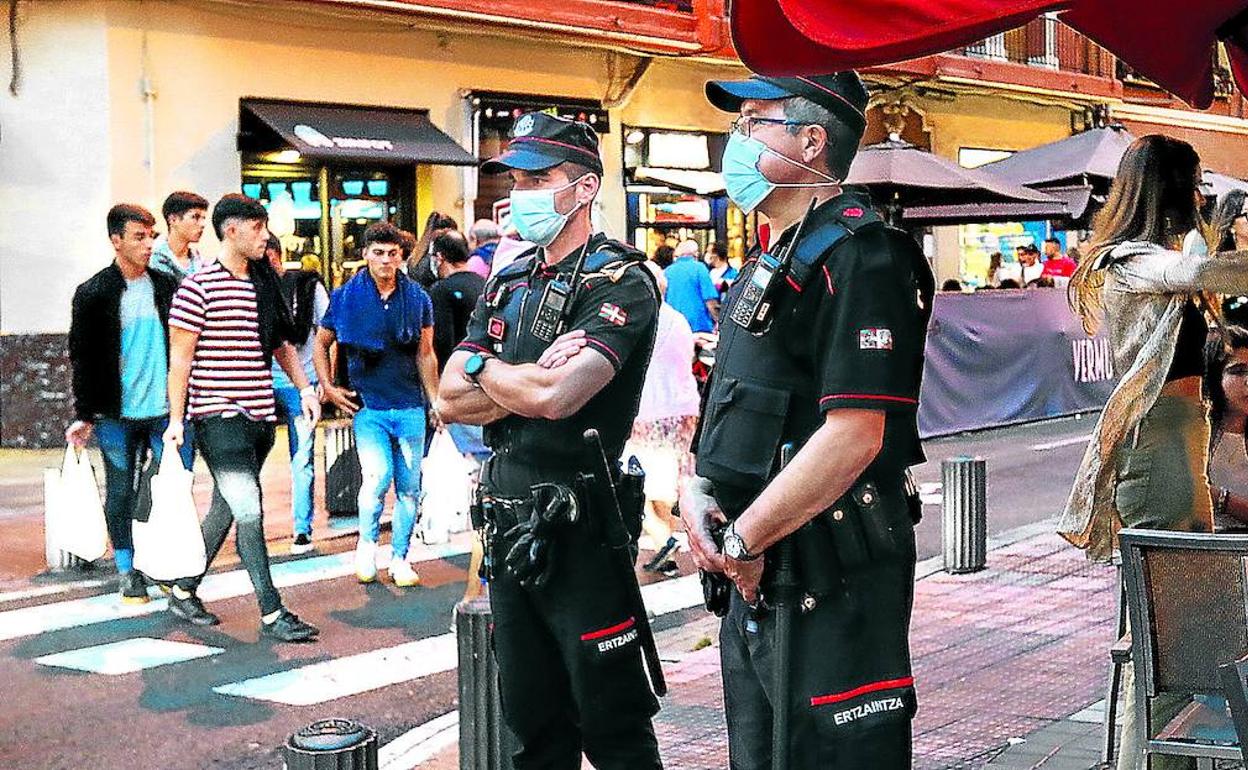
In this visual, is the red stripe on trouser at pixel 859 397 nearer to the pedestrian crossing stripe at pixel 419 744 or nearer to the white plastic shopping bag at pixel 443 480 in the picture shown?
the pedestrian crossing stripe at pixel 419 744

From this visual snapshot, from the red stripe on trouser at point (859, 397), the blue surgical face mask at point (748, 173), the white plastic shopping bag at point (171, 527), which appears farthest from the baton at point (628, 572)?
the white plastic shopping bag at point (171, 527)

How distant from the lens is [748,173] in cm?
382

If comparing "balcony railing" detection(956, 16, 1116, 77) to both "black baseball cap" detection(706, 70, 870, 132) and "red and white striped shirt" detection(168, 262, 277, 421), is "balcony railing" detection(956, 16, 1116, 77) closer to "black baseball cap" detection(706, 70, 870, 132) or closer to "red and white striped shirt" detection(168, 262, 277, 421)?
"red and white striped shirt" detection(168, 262, 277, 421)

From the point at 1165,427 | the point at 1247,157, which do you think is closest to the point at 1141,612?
the point at 1165,427

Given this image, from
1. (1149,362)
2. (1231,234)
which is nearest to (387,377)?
(1231,234)

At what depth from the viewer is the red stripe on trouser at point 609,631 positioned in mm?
4531

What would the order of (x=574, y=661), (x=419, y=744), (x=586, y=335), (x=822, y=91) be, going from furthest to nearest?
(x=419, y=744), (x=586, y=335), (x=574, y=661), (x=822, y=91)

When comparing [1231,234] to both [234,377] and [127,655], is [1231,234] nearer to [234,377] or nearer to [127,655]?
[234,377]

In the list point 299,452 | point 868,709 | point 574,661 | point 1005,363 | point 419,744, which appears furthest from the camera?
point 1005,363

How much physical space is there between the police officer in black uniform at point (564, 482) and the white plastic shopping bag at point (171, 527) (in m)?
3.80

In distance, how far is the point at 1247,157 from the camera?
4181 centimetres

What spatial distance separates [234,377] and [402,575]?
1.94 meters

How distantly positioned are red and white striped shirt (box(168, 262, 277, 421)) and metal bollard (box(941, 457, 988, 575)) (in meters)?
3.84

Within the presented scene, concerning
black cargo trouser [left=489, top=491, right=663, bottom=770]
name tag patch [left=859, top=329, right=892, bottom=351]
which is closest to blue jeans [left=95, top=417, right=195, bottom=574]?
black cargo trouser [left=489, top=491, right=663, bottom=770]
